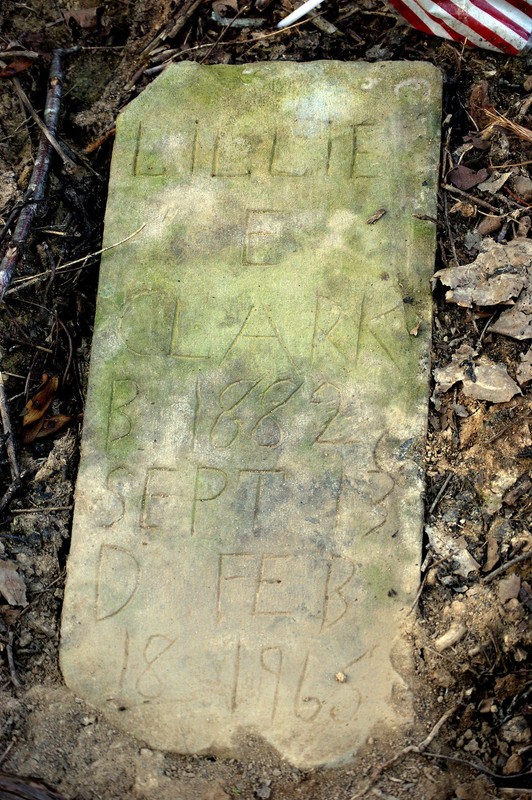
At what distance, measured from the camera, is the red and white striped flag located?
341 centimetres

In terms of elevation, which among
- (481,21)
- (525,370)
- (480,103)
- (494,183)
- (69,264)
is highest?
(481,21)

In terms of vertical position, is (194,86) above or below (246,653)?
above

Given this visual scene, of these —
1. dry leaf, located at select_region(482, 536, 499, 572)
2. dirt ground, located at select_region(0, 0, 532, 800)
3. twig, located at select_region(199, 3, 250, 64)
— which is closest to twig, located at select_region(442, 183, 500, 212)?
dirt ground, located at select_region(0, 0, 532, 800)

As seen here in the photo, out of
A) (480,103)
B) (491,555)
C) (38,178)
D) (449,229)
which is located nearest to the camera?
(491,555)

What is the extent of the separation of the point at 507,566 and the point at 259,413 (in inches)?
39.5

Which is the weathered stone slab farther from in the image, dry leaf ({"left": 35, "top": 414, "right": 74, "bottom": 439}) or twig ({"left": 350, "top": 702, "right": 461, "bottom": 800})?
dry leaf ({"left": 35, "top": 414, "right": 74, "bottom": 439})

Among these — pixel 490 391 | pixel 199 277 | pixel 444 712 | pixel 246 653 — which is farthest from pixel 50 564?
pixel 490 391

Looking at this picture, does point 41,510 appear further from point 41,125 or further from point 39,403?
point 41,125

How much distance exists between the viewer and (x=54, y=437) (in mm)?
3467

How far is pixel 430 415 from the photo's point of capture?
10.5 feet

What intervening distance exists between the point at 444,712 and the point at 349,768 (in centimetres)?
37

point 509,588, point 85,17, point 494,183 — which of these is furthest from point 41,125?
point 509,588

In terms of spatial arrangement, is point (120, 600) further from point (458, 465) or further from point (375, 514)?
point (458, 465)

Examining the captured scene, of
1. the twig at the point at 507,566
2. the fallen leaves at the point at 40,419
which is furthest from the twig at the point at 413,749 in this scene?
the fallen leaves at the point at 40,419
